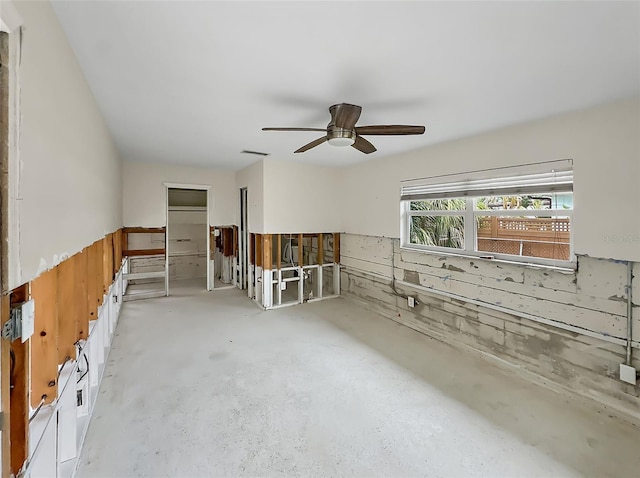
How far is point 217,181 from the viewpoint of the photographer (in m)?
5.52

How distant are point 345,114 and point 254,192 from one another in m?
2.98

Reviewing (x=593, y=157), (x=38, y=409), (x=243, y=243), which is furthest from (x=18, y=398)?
(x=243, y=243)

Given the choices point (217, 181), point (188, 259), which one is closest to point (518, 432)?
point (217, 181)

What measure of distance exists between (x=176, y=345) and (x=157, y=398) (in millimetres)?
997

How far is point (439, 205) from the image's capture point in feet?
11.9

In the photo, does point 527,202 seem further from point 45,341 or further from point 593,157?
point 45,341

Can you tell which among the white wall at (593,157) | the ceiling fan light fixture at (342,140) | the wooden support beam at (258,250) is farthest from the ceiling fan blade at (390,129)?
the wooden support beam at (258,250)

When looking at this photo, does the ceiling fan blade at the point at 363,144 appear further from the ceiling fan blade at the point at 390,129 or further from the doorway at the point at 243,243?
the doorway at the point at 243,243

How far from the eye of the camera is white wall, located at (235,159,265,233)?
4506mm

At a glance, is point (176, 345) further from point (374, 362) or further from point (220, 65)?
point (220, 65)

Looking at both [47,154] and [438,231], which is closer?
[47,154]

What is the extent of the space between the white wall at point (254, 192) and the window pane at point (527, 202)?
119 inches

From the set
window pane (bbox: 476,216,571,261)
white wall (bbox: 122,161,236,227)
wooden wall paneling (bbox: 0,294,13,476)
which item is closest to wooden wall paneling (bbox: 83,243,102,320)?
wooden wall paneling (bbox: 0,294,13,476)

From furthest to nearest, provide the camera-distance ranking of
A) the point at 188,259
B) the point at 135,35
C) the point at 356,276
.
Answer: the point at 188,259 → the point at 356,276 → the point at 135,35
